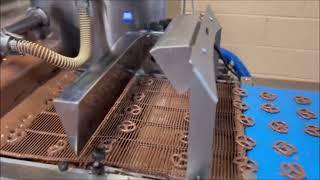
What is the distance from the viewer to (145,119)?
838mm

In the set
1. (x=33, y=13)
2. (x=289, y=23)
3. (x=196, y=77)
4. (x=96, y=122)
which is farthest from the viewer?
(x=289, y=23)

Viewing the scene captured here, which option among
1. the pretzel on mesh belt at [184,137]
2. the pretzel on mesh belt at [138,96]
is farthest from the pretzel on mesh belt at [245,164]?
the pretzel on mesh belt at [138,96]

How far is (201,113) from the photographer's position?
23.3 inches

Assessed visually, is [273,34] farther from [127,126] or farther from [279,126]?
[127,126]

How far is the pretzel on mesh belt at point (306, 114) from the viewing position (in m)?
0.83

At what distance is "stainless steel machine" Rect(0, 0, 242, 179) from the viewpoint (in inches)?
25.0

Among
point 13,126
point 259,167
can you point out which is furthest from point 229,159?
point 13,126

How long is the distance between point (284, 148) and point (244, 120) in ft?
0.42

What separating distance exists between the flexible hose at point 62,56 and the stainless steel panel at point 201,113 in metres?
0.39

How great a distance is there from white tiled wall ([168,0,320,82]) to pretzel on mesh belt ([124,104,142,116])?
0.72 metres

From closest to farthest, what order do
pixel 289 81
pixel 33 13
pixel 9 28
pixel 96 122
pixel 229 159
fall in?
pixel 229 159 < pixel 96 122 < pixel 9 28 < pixel 33 13 < pixel 289 81

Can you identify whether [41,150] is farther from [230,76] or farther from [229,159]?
[230,76]

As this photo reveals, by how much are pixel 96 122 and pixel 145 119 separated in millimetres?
124

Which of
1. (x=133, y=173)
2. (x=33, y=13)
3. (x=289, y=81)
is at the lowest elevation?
(x=289, y=81)
